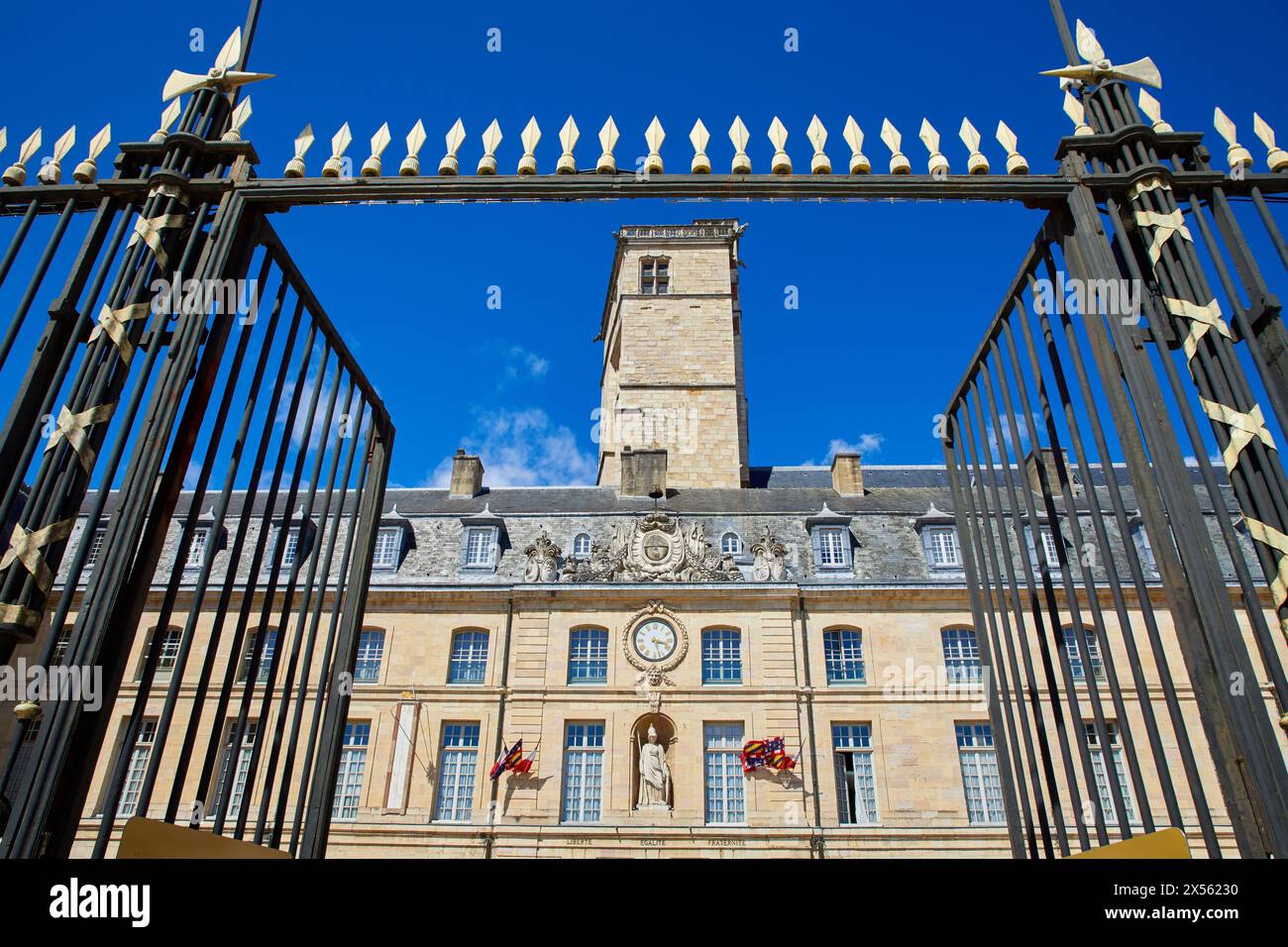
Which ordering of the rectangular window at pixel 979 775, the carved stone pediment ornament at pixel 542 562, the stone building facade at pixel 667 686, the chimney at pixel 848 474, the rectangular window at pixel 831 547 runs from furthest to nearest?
the chimney at pixel 848 474 → the rectangular window at pixel 831 547 → the carved stone pediment ornament at pixel 542 562 → the rectangular window at pixel 979 775 → the stone building facade at pixel 667 686

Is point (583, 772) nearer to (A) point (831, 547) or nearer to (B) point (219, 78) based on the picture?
(A) point (831, 547)

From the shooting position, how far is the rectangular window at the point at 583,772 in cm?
2227

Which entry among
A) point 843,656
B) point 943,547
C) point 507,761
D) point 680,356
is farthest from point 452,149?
point 680,356

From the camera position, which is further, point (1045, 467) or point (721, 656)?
point (721, 656)

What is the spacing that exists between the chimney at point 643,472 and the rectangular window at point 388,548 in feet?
26.0

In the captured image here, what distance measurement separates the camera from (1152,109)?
4.93 m

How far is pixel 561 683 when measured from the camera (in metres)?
23.6

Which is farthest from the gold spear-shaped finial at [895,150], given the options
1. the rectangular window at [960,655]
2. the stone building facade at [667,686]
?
the rectangular window at [960,655]

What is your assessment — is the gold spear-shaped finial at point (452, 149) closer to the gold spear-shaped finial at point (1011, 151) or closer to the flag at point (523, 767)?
the gold spear-shaped finial at point (1011, 151)

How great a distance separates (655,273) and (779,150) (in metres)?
36.9

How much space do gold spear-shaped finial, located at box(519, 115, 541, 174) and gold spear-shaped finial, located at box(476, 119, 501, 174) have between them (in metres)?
0.16
